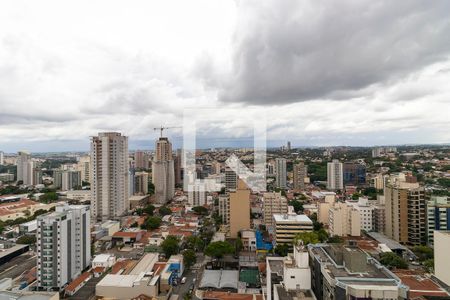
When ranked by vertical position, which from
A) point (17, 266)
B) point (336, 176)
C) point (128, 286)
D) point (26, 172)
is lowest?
point (17, 266)

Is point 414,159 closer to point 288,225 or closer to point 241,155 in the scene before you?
point 288,225

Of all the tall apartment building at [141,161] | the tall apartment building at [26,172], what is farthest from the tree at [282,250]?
the tall apartment building at [26,172]

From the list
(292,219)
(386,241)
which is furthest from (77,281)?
(386,241)

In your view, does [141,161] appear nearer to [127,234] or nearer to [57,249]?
[127,234]

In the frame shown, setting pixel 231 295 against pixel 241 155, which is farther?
pixel 241 155

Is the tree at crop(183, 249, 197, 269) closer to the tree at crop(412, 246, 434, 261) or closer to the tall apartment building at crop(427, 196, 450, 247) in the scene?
the tree at crop(412, 246, 434, 261)

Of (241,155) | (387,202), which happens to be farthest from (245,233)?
(387,202)
